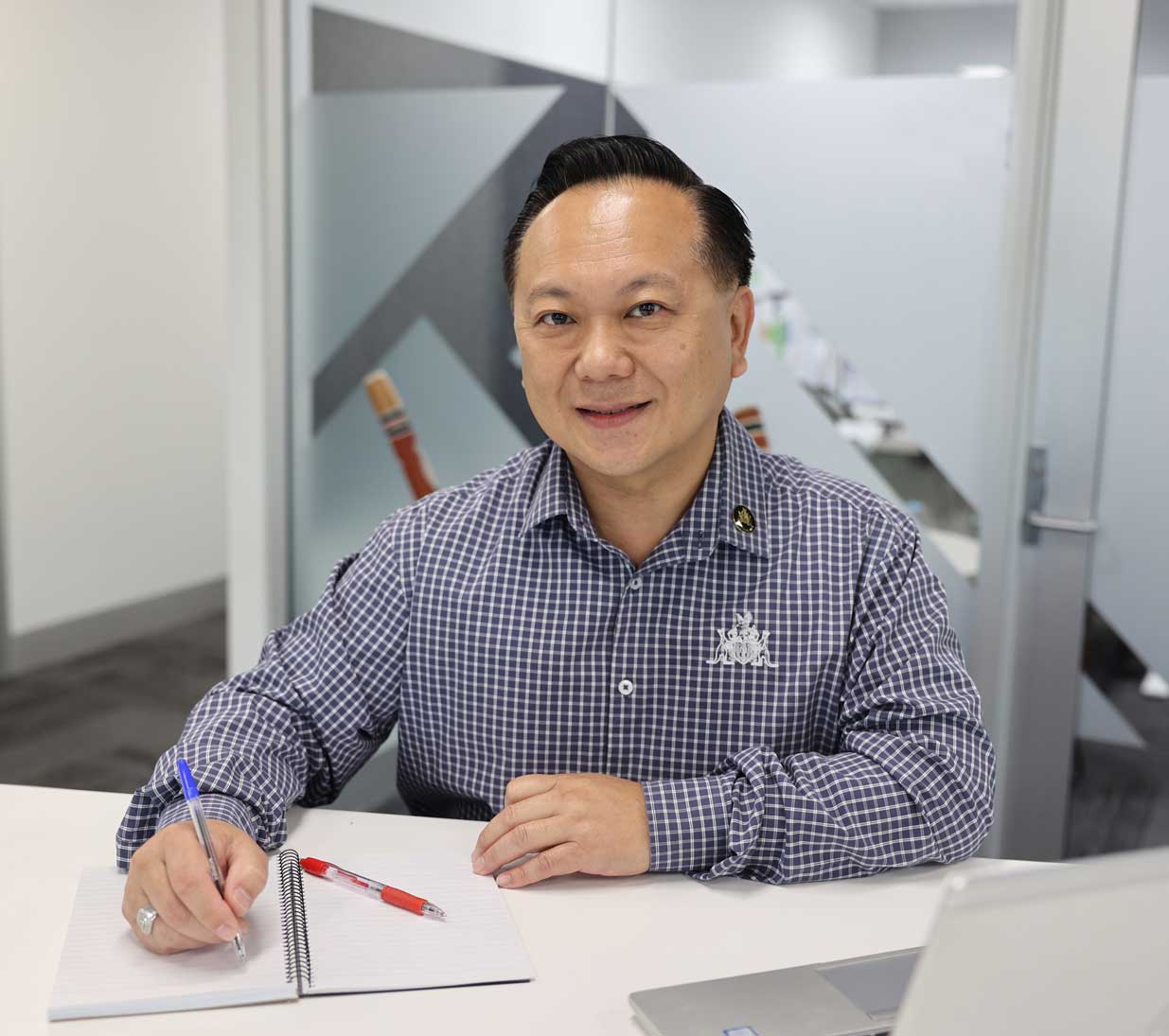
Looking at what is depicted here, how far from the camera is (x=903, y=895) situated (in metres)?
1.17

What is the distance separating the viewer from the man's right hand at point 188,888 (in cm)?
100

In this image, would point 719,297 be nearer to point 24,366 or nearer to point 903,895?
point 903,895

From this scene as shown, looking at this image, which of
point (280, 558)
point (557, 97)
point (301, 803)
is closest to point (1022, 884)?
point (301, 803)

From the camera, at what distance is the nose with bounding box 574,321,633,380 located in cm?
133

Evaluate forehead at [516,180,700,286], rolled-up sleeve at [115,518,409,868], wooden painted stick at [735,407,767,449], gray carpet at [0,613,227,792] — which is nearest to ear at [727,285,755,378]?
forehead at [516,180,700,286]

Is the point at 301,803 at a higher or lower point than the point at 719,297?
lower

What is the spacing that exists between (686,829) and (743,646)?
1.00 feet

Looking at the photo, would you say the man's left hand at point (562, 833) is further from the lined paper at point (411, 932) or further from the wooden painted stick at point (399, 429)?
the wooden painted stick at point (399, 429)

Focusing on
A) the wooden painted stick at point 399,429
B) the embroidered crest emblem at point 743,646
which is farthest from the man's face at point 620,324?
the wooden painted stick at point 399,429

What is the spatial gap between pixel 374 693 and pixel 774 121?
5.07ft

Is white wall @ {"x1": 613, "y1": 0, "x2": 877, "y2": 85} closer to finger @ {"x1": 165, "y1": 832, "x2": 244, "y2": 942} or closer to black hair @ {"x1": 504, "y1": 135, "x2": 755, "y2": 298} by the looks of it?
black hair @ {"x1": 504, "y1": 135, "x2": 755, "y2": 298}

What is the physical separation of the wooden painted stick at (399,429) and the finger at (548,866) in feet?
5.93

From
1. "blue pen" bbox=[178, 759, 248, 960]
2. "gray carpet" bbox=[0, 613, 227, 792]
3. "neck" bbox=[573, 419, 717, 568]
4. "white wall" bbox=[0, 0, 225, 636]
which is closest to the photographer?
"blue pen" bbox=[178, 759, 248, 960]

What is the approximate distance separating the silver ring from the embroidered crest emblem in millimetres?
660
